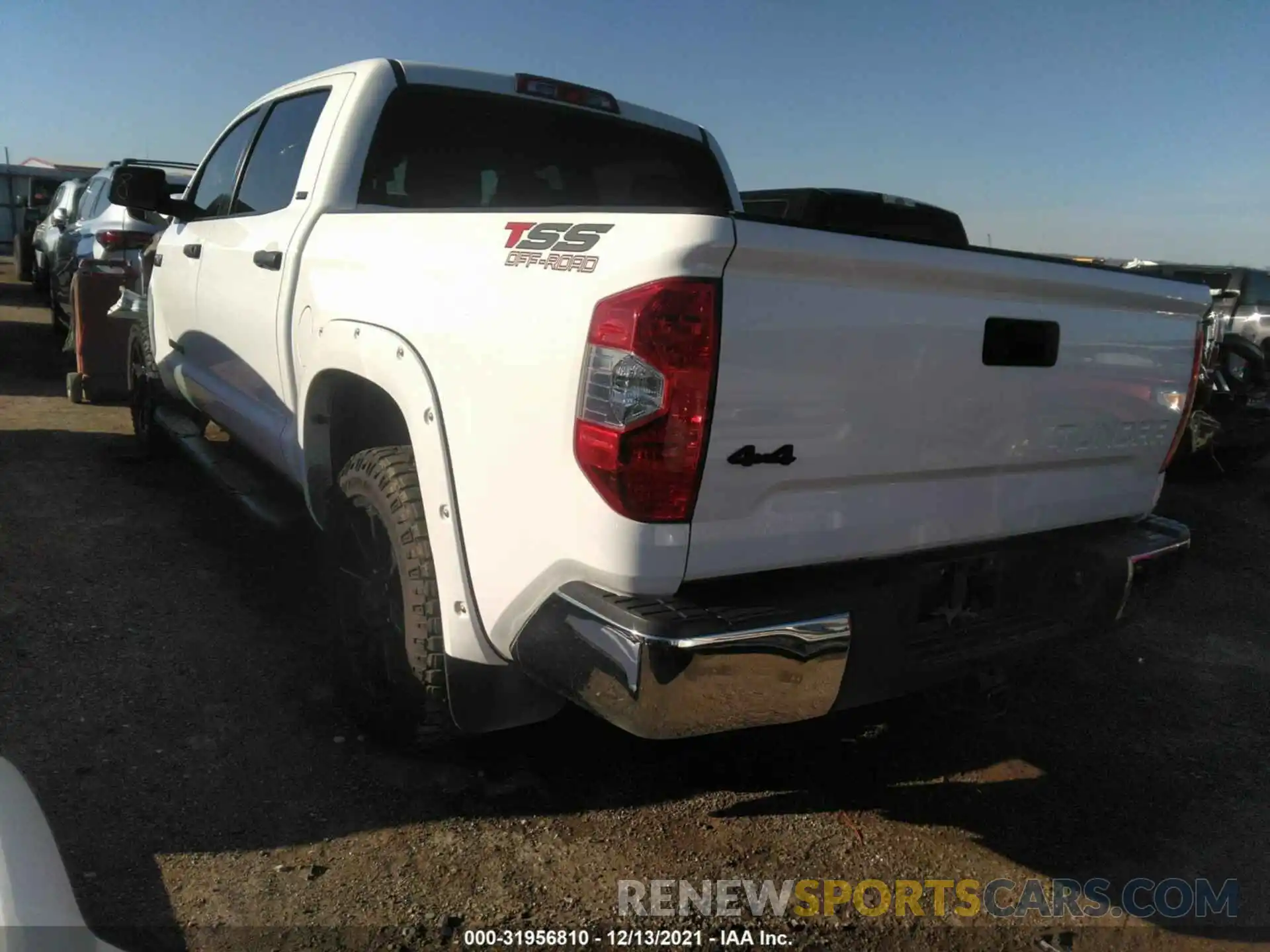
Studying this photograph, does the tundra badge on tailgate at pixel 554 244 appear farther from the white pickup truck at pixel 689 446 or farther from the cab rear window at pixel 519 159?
the cab rear window at pixel 519 159

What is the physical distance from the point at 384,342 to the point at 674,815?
1.50 meters

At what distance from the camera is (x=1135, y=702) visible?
388 centimetres

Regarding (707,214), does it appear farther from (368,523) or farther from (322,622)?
(322,622)

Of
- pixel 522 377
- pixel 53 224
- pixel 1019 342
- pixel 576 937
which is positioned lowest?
pixel 576 937

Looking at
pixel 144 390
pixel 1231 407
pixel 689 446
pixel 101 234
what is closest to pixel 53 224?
pixel 101 234

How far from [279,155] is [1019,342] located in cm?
289

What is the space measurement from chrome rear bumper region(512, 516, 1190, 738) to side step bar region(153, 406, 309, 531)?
1.80 metres

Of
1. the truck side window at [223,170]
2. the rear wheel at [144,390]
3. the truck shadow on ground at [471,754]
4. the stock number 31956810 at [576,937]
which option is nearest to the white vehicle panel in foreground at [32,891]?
the truck shadow on ground at [471,754]

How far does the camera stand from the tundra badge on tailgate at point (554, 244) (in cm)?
209

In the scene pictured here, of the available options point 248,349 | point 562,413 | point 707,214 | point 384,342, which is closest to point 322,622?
point 248,349

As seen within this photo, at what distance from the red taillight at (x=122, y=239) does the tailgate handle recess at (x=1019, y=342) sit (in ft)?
26.0

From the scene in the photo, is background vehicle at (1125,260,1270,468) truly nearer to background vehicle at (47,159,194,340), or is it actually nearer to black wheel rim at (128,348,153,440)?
black wheel rim at (128,348,153,440)

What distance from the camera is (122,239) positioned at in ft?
28.1

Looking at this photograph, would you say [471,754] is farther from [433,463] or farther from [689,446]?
[689,446]
